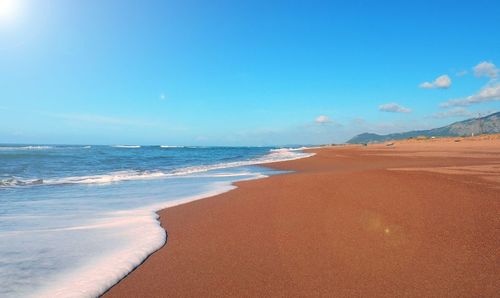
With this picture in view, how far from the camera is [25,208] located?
816cm

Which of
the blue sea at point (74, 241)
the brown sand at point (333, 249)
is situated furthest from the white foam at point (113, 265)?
the brown sand at point (333, 249)

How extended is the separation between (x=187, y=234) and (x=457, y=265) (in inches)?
153

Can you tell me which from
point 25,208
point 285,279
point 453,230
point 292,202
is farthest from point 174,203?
point 453,230

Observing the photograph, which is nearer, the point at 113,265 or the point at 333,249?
the point at 113,265

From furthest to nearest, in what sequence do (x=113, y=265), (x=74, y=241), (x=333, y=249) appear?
(x=74, y=241) < (x=333, y=249) < (x=113, y=265)

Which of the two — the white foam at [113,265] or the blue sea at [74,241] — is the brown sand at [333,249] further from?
the blue sea at [74,241]

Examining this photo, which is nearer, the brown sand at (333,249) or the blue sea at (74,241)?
the brown sand at (333,249)

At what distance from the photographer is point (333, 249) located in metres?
4.39

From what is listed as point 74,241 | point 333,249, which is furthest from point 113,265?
point 333,249

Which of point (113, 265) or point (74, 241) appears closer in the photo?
point (113, 265)

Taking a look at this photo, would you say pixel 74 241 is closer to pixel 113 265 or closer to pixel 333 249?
pixel 113 265

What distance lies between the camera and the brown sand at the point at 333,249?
3.31 meters

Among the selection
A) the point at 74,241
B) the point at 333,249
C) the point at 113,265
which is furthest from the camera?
the point at 74,241

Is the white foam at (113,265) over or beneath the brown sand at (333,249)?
over
